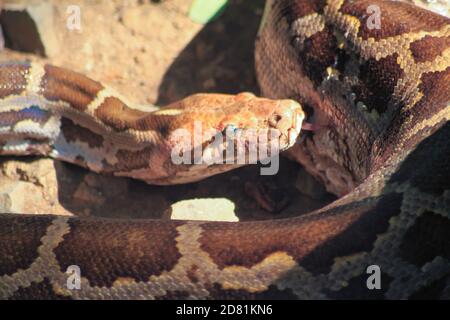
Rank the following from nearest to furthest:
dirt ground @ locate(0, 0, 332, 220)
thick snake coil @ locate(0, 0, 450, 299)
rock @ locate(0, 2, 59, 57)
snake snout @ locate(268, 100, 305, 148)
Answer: thick snake coil @ locate(0, 0, 450, 299) < snake snout @ locate(268, 100, 305, 148) < dirt ground @ locate(0, 0, 332, 220) < rock @ locate(0, 2, 59, 57)


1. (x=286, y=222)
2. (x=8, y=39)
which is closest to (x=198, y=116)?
(x=286, y=222)

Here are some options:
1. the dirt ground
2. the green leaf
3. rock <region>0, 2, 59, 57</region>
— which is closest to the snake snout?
the dirt ground

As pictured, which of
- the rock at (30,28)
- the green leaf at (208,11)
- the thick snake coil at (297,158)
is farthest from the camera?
the green leaf at (208,11)

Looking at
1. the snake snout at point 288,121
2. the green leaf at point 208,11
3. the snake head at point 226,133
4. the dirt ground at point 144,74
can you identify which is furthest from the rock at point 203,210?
the green leaf at point 208,11

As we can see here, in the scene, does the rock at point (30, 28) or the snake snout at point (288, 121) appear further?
the rock at point (30, 28)

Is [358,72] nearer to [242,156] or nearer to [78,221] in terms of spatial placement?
[242,156]

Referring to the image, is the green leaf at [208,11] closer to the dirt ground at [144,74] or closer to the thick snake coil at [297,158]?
the dirt ground at [144,74]

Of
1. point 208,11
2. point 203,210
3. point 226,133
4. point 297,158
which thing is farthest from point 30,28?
point 297,158

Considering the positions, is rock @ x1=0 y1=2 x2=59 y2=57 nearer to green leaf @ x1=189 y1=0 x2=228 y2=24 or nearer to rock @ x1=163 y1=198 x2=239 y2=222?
green leaf @ x1=189 y1=0 x2=228 y2=24
